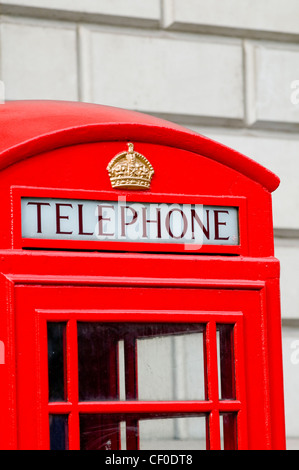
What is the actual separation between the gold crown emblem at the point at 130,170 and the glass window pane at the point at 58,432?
700mm

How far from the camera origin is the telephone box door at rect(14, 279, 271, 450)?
9.73ft

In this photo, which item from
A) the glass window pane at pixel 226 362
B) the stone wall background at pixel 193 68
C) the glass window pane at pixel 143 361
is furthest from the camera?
the stone wall background at pixel 193 68

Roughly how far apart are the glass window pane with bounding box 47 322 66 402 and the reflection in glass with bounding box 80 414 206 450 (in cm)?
12

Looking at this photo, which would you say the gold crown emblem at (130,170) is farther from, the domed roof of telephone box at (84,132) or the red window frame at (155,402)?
the red window frame at (155,402)

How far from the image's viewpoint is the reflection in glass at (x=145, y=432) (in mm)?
3059

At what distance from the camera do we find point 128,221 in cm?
313

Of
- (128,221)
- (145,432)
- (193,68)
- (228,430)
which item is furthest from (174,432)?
(193,68)

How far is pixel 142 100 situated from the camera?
6.36 metres

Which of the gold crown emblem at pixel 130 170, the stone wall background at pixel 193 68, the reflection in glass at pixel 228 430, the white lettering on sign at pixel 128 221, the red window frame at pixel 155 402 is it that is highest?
the stone wall background at pixel 193 68

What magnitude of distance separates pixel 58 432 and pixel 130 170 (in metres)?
0.80

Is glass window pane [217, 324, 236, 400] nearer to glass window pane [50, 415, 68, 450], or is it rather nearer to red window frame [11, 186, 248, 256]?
red window frame [11, 186, 248, 256]

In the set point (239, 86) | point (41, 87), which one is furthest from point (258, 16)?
point (41, 87)

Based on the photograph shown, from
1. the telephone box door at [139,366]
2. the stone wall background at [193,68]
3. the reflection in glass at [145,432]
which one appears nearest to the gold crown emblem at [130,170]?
the telephone box door at [139,366]
